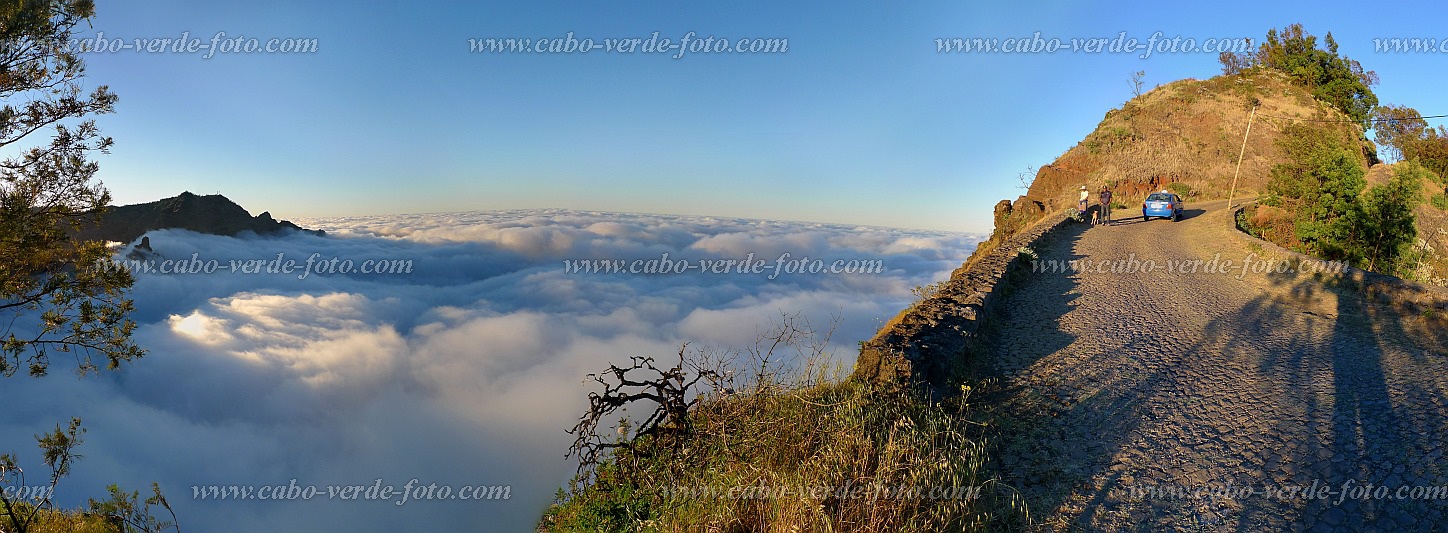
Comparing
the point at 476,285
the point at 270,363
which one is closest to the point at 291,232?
the point at 476,285

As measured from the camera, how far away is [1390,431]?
13.0 ft

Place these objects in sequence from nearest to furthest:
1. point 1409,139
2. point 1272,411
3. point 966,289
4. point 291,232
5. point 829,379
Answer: point 1272,411
point 829,379
point 966,289
point 1409,139
point 291,232

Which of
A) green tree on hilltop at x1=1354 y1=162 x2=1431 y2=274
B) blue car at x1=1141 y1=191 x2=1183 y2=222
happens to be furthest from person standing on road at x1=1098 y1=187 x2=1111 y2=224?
green tree on hilltop at x1=1354 y1=162 x2=1431 y2=274

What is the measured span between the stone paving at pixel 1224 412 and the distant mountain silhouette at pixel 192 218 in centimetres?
8778

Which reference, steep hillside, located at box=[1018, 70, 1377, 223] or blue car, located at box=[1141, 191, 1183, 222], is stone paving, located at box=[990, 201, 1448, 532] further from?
steep hillside, located at box=[1018, 70, 1377, 223]

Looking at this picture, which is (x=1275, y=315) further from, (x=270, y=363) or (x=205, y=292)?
(x=205, y=292)

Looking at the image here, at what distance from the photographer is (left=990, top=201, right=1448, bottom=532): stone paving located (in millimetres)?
3162

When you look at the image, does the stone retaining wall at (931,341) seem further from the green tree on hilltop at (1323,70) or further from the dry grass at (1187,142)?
the green tree on hilltop at (1323,70)

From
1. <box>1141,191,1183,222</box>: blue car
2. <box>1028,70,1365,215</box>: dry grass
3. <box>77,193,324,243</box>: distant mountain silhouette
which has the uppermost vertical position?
<box>1028,70,1365,215</box>: dry grass

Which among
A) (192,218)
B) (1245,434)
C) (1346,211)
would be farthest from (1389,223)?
(192,218)

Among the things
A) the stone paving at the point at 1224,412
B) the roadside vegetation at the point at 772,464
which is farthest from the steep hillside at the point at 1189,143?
the roadside vegetation at the point at 772,464

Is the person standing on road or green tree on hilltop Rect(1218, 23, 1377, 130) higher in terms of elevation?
green tree on hilltop Rect(1218, 23, 1377, 130)

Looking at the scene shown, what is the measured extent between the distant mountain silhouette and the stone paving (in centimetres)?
8778

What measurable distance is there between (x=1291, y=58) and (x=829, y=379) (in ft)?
193
